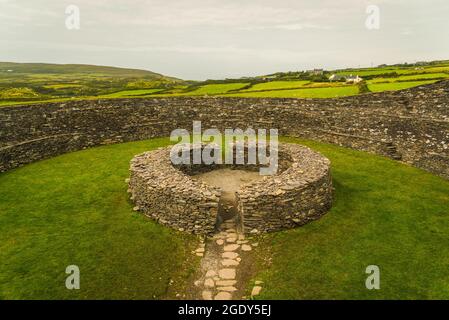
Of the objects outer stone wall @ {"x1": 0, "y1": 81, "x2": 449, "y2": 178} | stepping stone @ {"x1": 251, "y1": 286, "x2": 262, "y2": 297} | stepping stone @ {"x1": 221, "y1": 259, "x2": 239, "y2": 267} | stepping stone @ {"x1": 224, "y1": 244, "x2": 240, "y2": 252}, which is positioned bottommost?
stepping stone @ {"x1": 251, "y1": 286, "x2": 262, "y2": 297}

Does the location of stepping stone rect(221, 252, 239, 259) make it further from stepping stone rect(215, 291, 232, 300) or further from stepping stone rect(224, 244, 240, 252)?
stepping stone rect(215, 291, 232, 300)

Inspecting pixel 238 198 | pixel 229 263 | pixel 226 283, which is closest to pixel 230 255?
pixel 229 263

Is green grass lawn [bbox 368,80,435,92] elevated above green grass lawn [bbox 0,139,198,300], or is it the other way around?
green grass lawn [bbox 368,80,435,92]

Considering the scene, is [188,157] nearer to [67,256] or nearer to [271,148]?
[271,148]

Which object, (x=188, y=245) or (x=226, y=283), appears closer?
(x=226, y=283)

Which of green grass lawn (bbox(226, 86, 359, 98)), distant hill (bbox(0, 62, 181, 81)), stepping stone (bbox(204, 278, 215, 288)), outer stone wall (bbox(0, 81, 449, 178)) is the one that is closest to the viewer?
stepping stone (bbox(204, 278, 215, 288))

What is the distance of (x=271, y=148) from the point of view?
1955 centimetres

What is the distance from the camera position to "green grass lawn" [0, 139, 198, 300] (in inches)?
385

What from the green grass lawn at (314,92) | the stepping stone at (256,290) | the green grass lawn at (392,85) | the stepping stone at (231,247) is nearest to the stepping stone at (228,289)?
the stepping stone at (256,290)

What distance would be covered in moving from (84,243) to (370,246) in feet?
33.5

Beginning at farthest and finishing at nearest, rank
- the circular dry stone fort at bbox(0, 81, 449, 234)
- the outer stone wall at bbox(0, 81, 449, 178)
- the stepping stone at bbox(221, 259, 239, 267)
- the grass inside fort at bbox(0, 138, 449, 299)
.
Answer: the outer stone wall at bbox(0, 81, 449, 178)
the circular dry stone fort at bbox(0, 81, 449, 234)
the stepping stone at bbox(221, 259, 239, 267)
the grass inside fort at bbox(0, 138, 449, 299)

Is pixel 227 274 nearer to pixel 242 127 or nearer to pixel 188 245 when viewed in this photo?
pixel 188 245

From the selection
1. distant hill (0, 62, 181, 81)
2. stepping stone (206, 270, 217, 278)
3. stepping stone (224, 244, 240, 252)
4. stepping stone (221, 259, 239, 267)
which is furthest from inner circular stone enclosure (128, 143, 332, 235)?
distant hill (0, 62, 181, 81)

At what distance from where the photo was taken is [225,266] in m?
10.9
